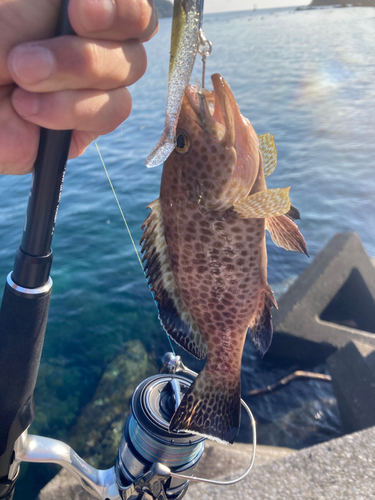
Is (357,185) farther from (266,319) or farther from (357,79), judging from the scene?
(357,79)

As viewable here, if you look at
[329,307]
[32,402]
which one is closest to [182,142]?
[32,402]

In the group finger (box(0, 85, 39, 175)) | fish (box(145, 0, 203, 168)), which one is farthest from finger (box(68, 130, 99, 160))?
fish (box(145, 0, 203, 168))

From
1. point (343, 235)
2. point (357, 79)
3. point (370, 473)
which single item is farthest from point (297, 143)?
point (357, 79)

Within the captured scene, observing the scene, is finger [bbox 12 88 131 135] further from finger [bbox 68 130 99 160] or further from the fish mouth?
finger [bbox 68 130 99 160]

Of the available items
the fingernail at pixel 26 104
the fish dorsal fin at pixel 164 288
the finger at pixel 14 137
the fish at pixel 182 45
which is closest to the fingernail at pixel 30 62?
the fingernail at pixel 26 104

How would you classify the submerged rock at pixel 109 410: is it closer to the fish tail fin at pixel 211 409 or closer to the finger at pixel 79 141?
the fish tail fin at pixel 211 409

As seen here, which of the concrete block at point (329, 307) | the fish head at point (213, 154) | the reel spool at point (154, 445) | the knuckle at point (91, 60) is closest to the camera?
the knuckle at point (91, 60)
